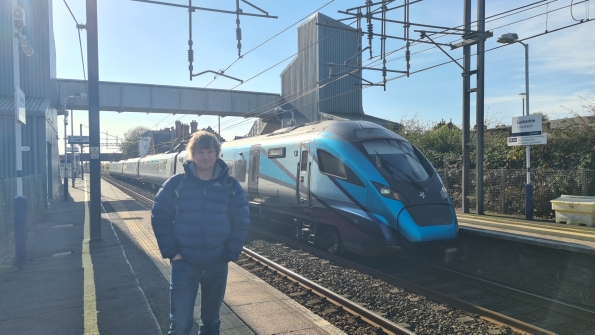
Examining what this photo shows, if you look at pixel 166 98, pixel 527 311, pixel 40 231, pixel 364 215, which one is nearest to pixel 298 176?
pixel 364 215

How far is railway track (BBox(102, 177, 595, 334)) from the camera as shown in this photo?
5.62m

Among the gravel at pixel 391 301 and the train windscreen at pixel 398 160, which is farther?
the train windscreen at pixel 398 160

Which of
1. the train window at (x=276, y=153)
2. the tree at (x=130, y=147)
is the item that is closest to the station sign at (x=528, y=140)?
the train window at (x=276, y=153)

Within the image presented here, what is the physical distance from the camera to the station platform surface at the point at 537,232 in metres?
7.80

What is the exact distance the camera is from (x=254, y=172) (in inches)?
503

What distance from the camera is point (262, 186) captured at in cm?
1213

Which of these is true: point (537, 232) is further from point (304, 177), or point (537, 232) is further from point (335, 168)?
point (304, 177)

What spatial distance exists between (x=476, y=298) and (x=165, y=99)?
94.5ft

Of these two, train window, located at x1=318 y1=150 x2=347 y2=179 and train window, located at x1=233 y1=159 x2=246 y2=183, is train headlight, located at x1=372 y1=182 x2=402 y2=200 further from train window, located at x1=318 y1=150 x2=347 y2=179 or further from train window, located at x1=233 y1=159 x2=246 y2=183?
train window, located at x1=233 y1=159 x2=246 y2=183

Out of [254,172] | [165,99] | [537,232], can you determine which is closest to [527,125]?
[537,232]

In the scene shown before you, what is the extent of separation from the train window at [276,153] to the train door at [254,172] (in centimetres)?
93

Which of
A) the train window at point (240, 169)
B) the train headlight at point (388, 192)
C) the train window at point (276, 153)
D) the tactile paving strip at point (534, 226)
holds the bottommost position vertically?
the tactile paving strip at point (534, 226)

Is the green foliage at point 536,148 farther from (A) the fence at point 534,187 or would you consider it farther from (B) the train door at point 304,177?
(B) the train door at point 304,177

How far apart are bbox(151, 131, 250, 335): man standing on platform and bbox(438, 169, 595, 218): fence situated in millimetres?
13374
